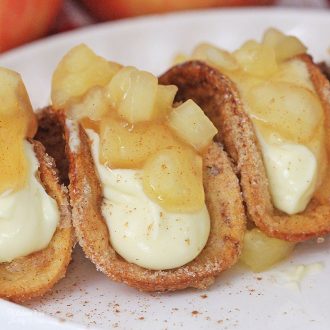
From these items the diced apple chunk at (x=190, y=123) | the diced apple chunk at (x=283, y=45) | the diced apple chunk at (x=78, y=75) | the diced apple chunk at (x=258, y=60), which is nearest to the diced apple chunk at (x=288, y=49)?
the diced apple chunk at (x=283, y=45)

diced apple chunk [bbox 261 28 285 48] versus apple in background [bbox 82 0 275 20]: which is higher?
diced apple chunk [bbox 261 28 285 48]

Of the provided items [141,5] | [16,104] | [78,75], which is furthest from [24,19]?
[16,104]

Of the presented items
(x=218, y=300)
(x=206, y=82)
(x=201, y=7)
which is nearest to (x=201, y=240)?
(x=218, y=300)

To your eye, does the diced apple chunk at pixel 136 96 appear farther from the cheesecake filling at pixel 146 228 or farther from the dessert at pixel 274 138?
the dessert at pixel 274 138

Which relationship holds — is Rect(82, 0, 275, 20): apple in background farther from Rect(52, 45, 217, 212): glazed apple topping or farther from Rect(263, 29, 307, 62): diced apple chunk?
Rect(52, 45, 217, 212): glazed apple topping

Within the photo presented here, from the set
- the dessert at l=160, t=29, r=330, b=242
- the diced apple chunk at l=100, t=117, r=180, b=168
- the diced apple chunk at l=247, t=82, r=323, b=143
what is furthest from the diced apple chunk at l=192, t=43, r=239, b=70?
the diced apple chunk at l=100, t=117, r=180, b=168

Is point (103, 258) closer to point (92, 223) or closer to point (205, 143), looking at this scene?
point (92, 223)

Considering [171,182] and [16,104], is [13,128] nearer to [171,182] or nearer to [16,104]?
[16,104]
